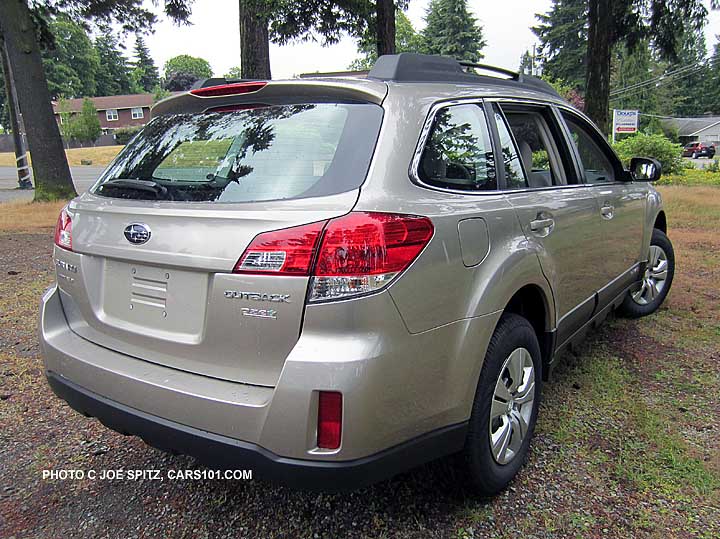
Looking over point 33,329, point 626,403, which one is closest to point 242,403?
point 626,403

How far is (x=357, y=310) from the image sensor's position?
1.79 meters

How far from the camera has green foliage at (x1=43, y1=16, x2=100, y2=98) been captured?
217ft

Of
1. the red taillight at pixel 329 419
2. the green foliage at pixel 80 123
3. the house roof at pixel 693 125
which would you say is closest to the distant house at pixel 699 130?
the house roof at pixel 693 125

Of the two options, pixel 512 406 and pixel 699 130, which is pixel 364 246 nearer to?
pixel 512 406

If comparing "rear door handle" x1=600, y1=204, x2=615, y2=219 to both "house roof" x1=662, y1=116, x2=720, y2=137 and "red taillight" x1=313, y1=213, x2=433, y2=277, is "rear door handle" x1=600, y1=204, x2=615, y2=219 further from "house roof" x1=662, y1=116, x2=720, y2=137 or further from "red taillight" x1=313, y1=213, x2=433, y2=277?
"house roof" x1=662, y1=116, x2=720, y2=137

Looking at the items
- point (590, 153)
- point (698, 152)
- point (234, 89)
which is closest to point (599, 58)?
point (590, 153)

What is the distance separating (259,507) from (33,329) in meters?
3.15

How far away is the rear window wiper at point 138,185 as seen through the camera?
2.24 m

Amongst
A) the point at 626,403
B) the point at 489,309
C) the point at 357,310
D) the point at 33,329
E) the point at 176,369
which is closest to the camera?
the point at 357,310

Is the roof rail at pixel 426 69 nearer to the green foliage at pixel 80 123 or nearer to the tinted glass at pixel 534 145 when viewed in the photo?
the tinted glass at pixel 534 145

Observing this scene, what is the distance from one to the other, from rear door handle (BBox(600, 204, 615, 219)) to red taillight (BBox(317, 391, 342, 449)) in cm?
242

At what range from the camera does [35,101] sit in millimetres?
11336

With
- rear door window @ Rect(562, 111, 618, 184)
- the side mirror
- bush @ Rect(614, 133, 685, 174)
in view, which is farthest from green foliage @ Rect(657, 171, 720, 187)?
rear door window @ Rect(562, 111, 618, 184)

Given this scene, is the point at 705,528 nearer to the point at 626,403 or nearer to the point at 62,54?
the point at 626,403
